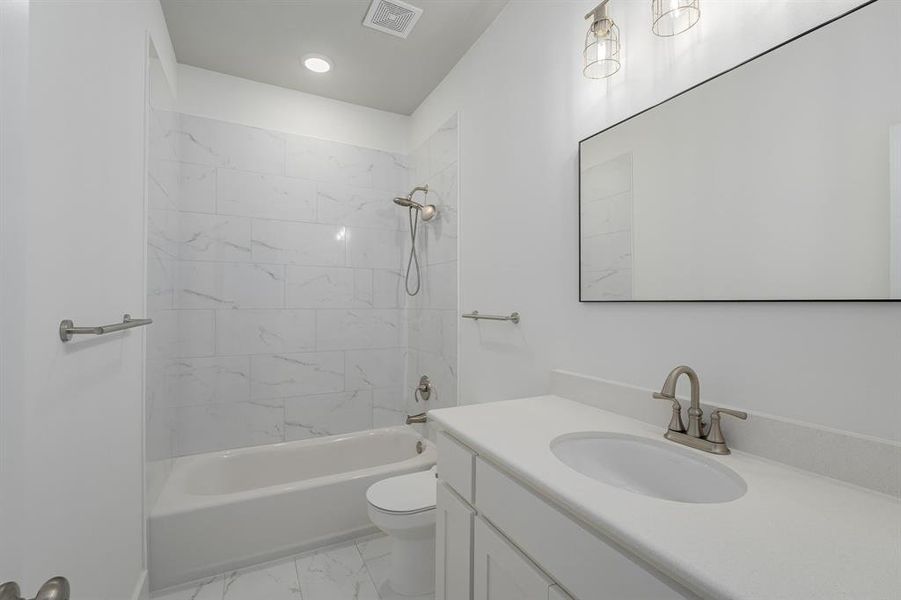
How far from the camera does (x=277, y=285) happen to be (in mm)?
2590

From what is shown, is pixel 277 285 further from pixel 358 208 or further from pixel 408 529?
pixel 408 529


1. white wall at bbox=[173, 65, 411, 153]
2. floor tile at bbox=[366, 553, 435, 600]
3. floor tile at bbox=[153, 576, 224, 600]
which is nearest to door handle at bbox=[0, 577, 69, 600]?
floor tile at bbox=[366, 553, 435, 600]

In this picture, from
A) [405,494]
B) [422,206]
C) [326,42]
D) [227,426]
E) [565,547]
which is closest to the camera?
[565,547]

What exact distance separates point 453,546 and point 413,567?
688 millimetres

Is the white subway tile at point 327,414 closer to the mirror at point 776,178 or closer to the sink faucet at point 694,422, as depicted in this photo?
the mirror at point 776,178

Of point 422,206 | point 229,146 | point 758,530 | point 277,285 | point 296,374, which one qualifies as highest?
point 229,146

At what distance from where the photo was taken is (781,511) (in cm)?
69

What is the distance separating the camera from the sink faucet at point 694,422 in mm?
950

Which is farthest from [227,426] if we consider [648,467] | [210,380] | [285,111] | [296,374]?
[648,467]

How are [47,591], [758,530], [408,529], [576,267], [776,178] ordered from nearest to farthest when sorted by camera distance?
[47,591] → [758,530] → [776,178] → [576,267] → [408,529]

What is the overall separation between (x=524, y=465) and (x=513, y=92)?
1.63 meters

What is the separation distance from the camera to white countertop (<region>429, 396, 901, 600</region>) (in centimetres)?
52

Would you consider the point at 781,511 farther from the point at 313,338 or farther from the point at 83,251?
the point at 313,338

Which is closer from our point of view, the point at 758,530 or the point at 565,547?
the point at 758,530
